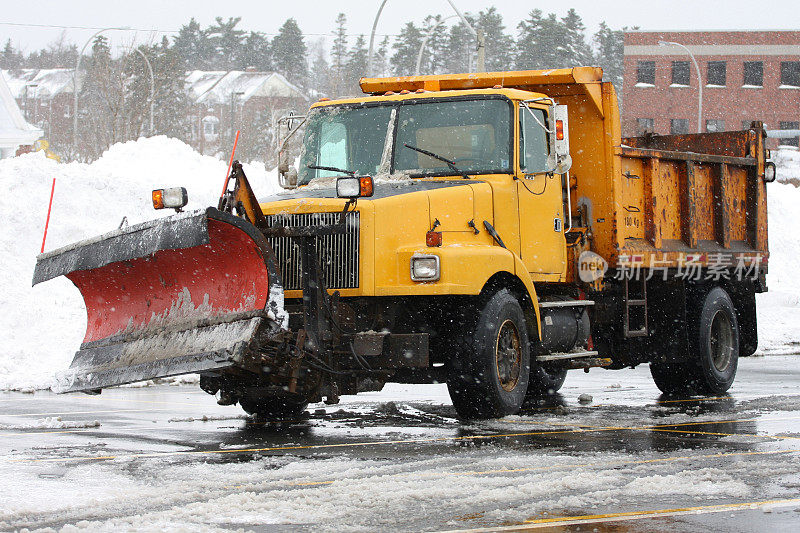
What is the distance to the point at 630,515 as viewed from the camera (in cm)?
586

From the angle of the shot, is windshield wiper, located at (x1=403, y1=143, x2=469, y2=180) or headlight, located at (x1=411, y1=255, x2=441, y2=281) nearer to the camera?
headlight, located at (x1=411, y1=255, x2=441, y2=281)

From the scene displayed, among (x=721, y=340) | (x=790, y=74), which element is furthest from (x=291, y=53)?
(x=721, y=340)

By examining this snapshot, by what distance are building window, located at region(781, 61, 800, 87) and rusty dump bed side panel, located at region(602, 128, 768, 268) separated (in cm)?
5783

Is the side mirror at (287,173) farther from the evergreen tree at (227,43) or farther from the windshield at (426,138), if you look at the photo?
the evergreen tree at (227,43)

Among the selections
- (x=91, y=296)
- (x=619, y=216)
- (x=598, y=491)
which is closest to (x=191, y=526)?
(x=598, y=491)

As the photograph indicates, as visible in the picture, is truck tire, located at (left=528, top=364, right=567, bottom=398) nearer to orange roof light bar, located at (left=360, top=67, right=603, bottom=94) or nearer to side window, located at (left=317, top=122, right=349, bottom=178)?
orange roof light bar, located at (left=360, top=67, right=603, bottom=94)

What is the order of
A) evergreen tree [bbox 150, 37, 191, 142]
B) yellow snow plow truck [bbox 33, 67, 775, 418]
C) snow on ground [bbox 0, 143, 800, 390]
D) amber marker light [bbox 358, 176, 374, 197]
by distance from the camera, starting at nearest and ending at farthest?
yellow snow plow truck [bbox 33, 67, 775, 418], amber marker light [bbox 358, 176, 374, 197], snow on ground [bbox 0, 143, 800, 390], evergreen tree [bbox 150, 37, 191, 142]

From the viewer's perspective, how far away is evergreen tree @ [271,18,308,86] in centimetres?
10069

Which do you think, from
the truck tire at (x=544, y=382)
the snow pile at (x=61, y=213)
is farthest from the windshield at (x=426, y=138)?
the snow pile at (x=61, y=213)

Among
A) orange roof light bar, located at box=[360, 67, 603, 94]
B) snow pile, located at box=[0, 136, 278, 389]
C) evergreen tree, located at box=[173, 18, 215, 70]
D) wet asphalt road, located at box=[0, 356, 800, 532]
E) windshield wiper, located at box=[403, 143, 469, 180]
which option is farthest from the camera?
evergreen tree, located at box=[173, 18, 215, 70]

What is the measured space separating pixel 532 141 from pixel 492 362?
2162mm

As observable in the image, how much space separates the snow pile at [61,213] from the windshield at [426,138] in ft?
17.5

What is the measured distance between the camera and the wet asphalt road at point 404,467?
5.84 m

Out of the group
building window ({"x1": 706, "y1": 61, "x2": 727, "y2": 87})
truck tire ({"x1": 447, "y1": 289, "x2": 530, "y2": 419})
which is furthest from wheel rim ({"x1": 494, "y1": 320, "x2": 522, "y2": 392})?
building window ({"x1": 706, "y1": 61, "x2": 727, "y2": 87})
